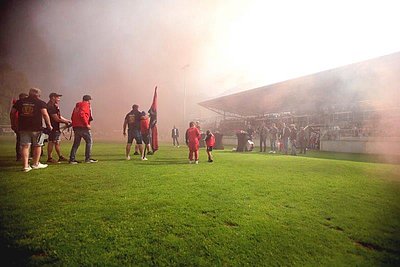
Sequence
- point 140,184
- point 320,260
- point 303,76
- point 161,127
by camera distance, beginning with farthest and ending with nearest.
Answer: point 161,127 < point 303,76 < point 140,184 < point 320,260

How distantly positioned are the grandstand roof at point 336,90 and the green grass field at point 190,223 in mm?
11563

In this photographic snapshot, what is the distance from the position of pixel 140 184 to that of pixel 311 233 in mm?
2651

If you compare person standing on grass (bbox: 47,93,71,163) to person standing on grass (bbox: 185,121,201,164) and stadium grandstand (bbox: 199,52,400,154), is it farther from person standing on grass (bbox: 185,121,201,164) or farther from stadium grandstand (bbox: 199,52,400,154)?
stadium grandstand (bbox: 199,52,400,154)

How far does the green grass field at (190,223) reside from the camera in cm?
204

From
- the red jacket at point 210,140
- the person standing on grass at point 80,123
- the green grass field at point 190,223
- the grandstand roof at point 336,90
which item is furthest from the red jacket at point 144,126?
the grandstand roof at point 336,90

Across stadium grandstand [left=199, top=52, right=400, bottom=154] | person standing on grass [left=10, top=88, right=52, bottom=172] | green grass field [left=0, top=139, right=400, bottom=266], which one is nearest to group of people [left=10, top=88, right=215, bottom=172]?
person standing on grass [left=10, top=88, right=52, bottom=172]

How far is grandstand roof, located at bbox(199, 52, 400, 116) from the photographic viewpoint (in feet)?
41.3

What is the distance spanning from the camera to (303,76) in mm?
16406

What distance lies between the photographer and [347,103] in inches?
648

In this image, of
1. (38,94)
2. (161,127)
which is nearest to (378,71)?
(38,94)

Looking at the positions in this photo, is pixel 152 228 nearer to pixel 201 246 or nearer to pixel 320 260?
pixel 201 246

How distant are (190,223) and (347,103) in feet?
58.8

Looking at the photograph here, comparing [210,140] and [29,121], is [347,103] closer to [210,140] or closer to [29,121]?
[210,140]

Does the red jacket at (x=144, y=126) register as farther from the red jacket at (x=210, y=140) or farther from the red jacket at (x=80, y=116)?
the red jacket at (x=210, y=140)
